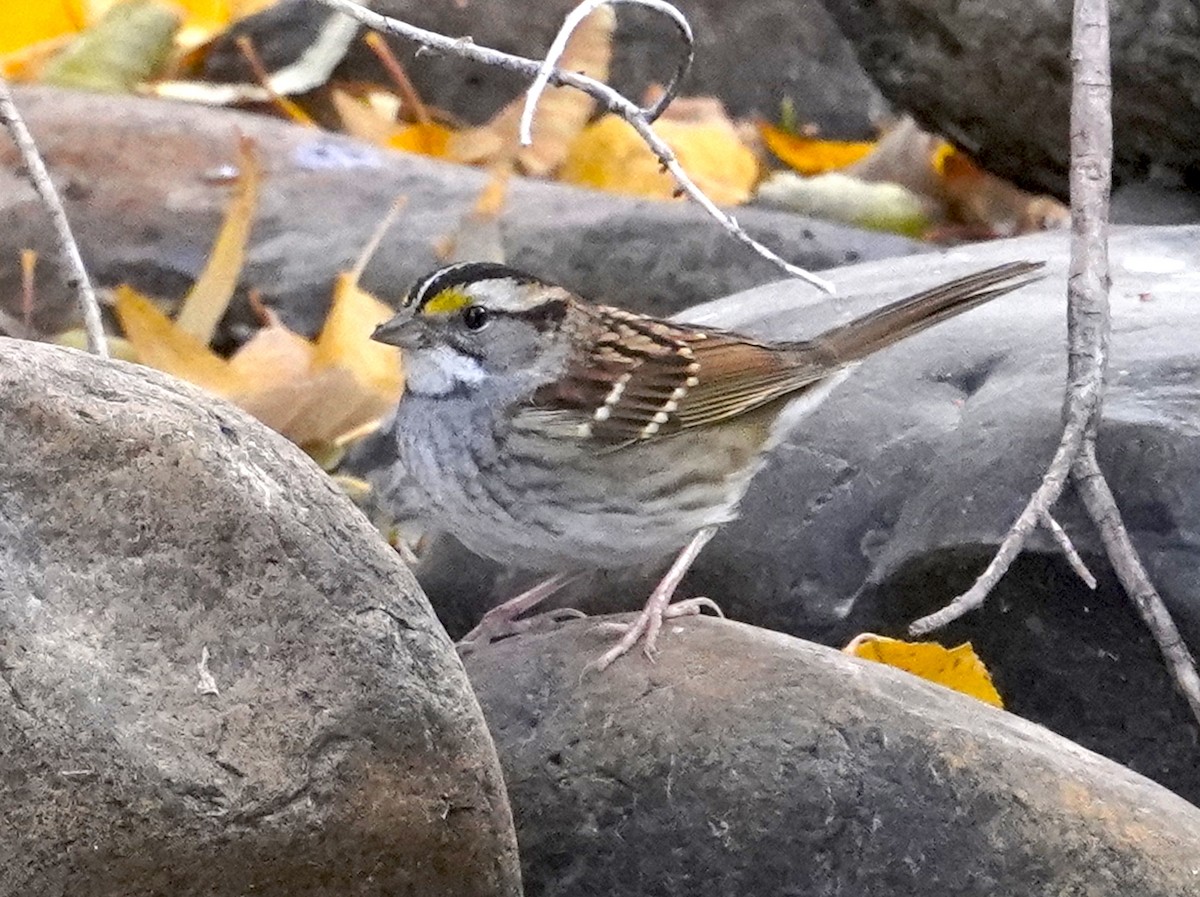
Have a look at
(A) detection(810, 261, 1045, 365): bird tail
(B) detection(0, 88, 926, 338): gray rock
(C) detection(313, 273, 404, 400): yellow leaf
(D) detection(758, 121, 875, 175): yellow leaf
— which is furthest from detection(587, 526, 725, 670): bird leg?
(D) detection(758, 121, 875, 175): yellow leaf

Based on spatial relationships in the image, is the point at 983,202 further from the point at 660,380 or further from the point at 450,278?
the point at 450,278

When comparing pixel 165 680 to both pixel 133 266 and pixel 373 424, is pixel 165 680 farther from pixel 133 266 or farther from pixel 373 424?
pixel 133 266

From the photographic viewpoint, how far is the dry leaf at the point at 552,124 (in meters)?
6.67

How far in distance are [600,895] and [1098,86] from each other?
1572 mm

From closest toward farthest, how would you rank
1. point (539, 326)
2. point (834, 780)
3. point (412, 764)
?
point (412, 764)
point (834, 780)
point (539, 326)

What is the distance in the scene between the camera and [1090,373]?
10.2 ft

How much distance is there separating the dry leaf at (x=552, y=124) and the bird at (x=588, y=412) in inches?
108

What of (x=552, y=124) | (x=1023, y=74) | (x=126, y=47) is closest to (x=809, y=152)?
(x=552, y=124)

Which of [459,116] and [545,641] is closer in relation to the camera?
[545,641]

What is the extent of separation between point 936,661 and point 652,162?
11.9ft

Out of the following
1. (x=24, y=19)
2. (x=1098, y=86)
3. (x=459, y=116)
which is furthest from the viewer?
(x=459, y=116)

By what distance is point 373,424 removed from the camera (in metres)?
4.96

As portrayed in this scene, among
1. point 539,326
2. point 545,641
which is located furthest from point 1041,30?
point 545,641

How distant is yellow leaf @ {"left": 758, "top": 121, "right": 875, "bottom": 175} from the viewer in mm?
7617
